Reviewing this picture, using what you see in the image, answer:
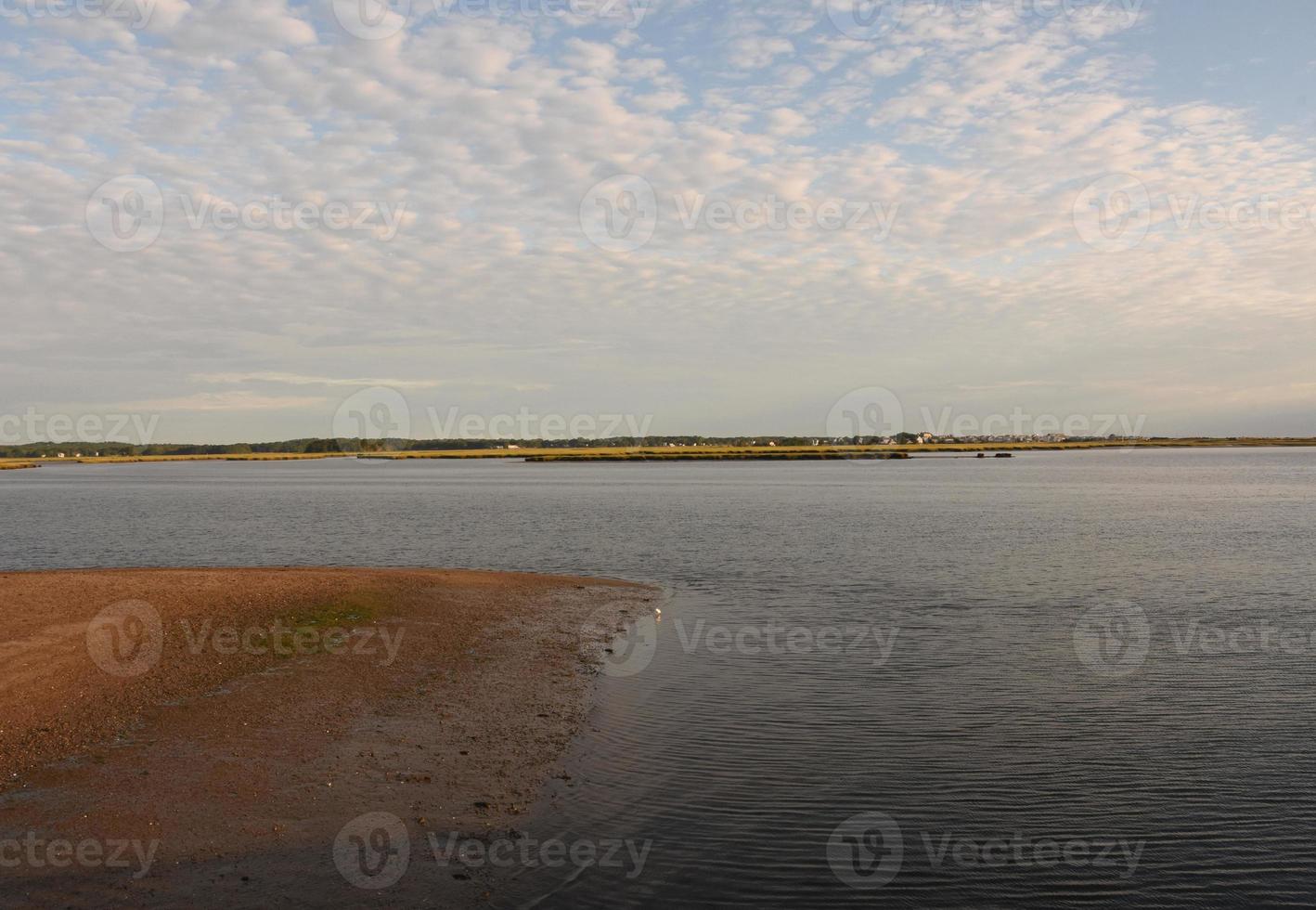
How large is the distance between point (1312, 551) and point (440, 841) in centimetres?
3946

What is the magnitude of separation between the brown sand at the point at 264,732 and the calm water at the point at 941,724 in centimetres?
134

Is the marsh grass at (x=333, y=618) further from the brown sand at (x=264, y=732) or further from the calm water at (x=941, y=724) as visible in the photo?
the calm water at (x=941, y=724)

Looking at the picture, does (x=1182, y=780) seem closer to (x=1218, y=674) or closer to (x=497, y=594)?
(x=1218, y=674)

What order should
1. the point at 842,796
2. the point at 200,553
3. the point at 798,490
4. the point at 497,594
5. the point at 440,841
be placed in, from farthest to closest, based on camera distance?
the point at 798,490 → the point at 200,553 → the point at 497,594 → the point at 842,796 → the point at 440,841

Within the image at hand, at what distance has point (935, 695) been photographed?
1617 cm

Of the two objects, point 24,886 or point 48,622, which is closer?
point 24,886

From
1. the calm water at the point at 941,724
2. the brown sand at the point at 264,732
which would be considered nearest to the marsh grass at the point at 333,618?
the brown sand at the point at 264,732

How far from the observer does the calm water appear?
9.61 m

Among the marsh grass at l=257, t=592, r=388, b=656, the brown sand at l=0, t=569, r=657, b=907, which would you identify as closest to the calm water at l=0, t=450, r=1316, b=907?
the brown sand at l=0, t=569, r=657, b=907

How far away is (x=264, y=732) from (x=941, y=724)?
34.8ft

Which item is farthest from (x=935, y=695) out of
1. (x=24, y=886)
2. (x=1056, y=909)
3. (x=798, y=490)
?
(x=798, y=490)

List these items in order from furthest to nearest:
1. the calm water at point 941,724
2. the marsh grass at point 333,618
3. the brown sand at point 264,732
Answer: the marsh grass at point 333,618 < the calm water at point 941,724 < the brown sand at point 264,732

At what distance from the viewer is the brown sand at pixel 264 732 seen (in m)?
9.17

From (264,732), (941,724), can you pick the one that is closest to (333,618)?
(264,732)
